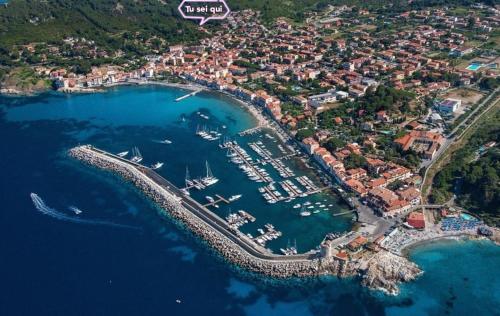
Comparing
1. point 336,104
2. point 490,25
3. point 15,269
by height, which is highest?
point 490,25

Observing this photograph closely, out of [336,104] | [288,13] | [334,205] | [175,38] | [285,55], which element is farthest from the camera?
[288,13]

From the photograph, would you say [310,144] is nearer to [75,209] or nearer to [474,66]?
[75,209]

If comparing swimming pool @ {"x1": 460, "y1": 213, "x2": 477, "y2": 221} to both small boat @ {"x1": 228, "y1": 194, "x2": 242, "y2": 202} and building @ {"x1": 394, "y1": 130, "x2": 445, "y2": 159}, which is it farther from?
small boat @ {"x1": 228, "y1": 194, "x2": 242, "y2": 202}

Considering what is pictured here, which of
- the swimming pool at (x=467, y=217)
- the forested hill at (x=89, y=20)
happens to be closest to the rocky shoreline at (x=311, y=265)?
the swimming pool at (x=467, y=217)

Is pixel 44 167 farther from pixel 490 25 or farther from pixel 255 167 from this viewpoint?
pixel 490 25

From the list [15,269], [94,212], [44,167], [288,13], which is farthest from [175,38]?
[15,269]

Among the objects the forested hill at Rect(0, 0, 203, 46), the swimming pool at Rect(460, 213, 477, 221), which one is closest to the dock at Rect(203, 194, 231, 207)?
the swimming pool at Rect(460, 213, 477, 221)
